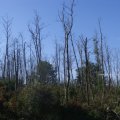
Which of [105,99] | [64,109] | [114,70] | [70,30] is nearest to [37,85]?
[64,109]

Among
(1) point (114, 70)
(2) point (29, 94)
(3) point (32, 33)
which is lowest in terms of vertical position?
(2) point (29, 94)

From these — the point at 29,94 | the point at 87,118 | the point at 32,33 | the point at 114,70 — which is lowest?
the point at 87,118

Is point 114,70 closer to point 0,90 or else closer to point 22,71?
point 22,71

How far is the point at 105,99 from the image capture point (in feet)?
105

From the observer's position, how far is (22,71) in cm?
5291

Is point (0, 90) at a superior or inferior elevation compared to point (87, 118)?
superior

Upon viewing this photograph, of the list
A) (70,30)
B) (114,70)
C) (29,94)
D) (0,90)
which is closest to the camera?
(29,94)

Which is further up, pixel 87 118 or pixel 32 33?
pixel 32 33

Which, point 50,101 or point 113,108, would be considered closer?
point 50,101

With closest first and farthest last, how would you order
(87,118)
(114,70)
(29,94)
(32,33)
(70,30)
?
(29,94)
(87,118)
(70,30)
(32,33)
(114,70)

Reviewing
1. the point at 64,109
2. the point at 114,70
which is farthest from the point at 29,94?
the point at 114,70

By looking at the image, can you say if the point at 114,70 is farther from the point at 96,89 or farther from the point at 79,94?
the point at 79,94

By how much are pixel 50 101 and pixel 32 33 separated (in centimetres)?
1500

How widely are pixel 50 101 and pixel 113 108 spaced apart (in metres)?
7.29
